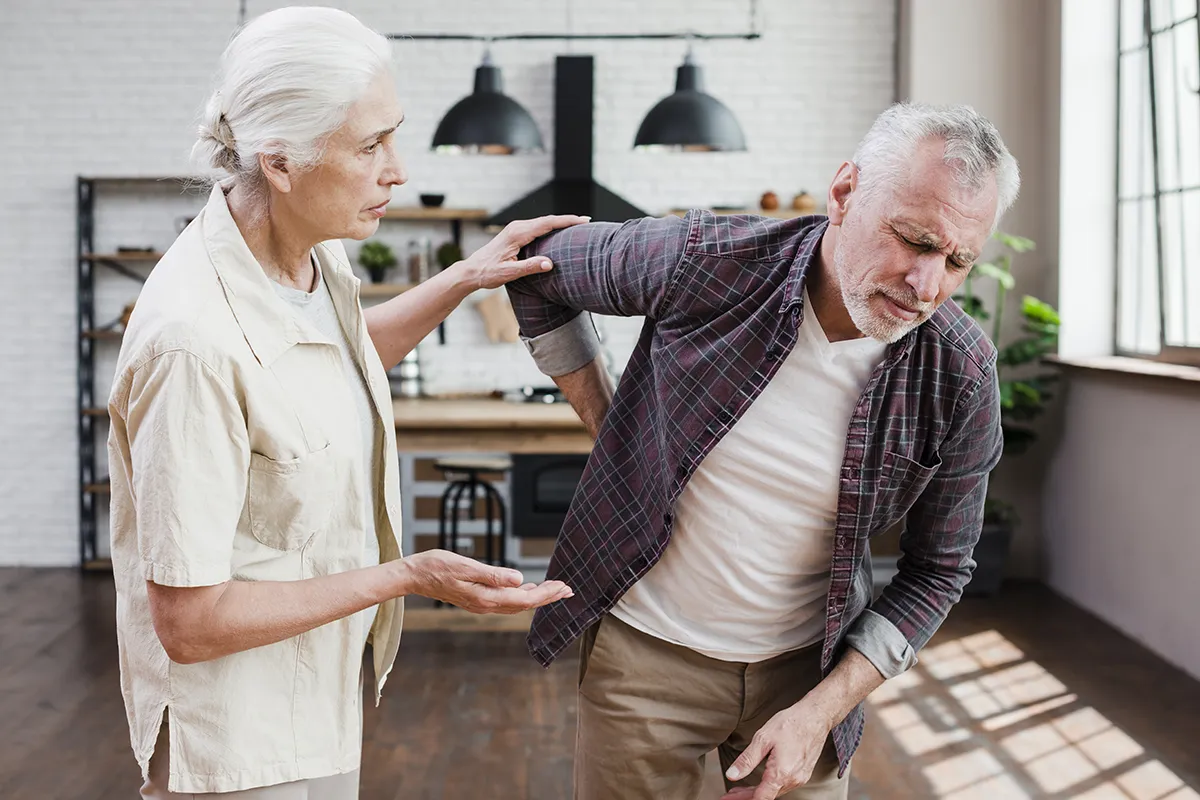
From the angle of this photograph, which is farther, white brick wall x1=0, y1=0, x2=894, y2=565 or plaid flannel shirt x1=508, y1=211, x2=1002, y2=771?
white brick wall x1=0, y1=0, x2=894, y2=565

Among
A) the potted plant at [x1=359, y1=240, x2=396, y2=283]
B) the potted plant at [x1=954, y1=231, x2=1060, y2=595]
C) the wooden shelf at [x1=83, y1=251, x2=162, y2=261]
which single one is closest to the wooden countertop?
the potted plant at [x1=359, y1=240, x2=396, y2=283]

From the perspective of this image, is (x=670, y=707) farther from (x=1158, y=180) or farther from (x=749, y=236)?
(x=1158, y=180)

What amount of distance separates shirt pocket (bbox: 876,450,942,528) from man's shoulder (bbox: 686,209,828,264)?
1.07 ft

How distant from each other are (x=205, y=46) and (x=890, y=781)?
5.36 m

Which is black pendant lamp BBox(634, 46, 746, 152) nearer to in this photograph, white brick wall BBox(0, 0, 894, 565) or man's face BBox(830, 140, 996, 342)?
white brick wall BBox(0, 0, 894, 565)

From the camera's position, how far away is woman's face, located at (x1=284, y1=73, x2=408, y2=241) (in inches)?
54.1

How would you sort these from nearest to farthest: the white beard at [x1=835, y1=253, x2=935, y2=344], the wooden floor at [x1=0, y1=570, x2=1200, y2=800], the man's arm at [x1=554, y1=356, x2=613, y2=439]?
the white beard at [x1=835, y1=253, x2=935, y2=344]
the man's arm at [x1=554, y1=356, x2=613, y2=439]
the wooden floor at [x1=0, y1=570, x2=1200, y2=800]

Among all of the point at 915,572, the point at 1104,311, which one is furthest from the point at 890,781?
the point at 1104,311

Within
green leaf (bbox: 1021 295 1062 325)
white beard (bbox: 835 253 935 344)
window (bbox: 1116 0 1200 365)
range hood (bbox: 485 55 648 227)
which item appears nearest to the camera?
white beard (bbox: 835 253 935 344)

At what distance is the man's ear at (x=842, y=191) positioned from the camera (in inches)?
60.7

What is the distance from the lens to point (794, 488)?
1.63 metres

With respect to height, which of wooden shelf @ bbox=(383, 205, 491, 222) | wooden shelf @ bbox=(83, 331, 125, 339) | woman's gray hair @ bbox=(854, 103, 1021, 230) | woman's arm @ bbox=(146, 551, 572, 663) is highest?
wooden shelf @ bbox=(383, 205, 491, 222)

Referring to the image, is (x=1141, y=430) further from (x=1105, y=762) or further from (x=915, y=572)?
(x=915, y=572)

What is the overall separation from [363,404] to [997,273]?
15.3 feet
